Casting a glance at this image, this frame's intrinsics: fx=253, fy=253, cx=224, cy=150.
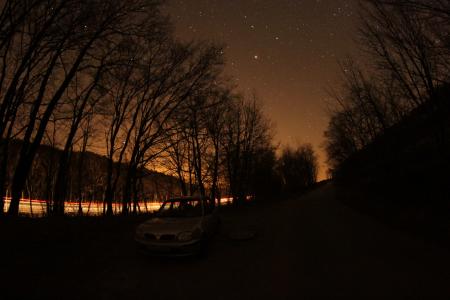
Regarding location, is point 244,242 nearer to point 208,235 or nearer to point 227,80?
point 208,235

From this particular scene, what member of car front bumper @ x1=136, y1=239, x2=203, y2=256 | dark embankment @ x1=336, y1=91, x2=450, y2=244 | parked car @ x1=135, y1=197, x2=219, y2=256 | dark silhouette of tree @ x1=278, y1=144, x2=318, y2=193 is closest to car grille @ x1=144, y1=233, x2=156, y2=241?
parked car @ x1=135, y1=197, x2=219, y2=256

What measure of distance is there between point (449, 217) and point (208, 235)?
336 inches

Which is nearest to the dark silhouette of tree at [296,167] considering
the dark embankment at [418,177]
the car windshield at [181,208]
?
the dark embankment at [418,177]

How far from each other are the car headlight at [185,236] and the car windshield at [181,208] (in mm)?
1278

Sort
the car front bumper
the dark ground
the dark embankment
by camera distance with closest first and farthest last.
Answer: the dark ground → the car front bumper → the dark embankment

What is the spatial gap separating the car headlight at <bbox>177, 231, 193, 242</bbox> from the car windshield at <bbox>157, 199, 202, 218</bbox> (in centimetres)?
128

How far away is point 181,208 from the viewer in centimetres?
801

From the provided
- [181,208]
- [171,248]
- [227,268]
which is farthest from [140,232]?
[227,268]

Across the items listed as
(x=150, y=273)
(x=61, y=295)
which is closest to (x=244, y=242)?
(x=150, y=273)

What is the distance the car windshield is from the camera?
749 centimetres

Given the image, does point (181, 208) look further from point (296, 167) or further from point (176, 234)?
point (296, 167)

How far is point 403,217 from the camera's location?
10633 millimetres

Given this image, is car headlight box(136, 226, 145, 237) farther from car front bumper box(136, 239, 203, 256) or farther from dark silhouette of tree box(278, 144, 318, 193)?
dark silhouette of tree box(278, 144, 318, 193)

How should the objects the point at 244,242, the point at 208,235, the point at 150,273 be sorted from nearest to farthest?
the point at 150,273, the point at 208,235, the point at 244,242
